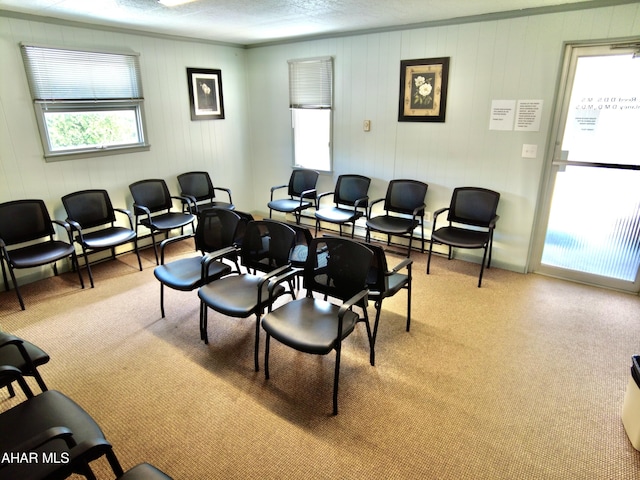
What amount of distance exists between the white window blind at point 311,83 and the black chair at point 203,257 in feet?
8.31

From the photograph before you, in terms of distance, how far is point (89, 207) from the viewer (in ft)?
13.4

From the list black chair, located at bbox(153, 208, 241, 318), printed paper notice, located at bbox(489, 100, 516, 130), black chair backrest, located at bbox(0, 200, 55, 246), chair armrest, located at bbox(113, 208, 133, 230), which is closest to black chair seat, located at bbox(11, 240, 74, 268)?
black chair backrest, located at bbox(0, 200, 55, 246)

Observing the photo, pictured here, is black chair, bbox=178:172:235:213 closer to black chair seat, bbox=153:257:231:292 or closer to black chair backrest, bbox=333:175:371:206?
black chair backrest, bbox=333:175:371:206

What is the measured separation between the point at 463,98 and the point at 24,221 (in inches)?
174

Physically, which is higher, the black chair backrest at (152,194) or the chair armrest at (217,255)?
the black chair backrest at (152,194)

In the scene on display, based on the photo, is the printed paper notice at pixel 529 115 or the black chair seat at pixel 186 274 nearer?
the black chair seat at pixel 186 274

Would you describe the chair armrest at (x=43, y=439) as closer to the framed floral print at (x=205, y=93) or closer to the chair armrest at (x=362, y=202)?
the chair armrest at (x=362, y=202)

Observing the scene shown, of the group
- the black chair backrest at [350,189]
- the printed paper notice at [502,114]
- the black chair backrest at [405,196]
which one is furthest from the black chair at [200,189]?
the printed paper notice at [502,114]

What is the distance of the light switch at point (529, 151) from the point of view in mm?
3768

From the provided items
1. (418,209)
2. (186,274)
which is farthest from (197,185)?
(418,209)

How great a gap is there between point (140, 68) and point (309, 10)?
7.15ft

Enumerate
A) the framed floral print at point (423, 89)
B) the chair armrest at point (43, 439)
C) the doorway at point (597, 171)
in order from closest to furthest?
the chair armrest at point (43, 439), the doorway at point (597, 171), the framed floral print at point (423, 89)

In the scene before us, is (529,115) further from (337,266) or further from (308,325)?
(308,325)

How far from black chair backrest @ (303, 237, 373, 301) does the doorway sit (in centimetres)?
248
